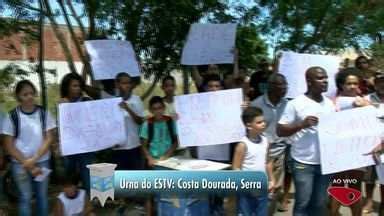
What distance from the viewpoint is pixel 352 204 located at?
5270 mm

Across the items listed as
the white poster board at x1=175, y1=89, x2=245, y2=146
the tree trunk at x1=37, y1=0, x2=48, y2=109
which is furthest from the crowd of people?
the tree trunk at x1=37, y1=0, x2=48, y2=109

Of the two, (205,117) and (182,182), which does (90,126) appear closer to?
(205,117)

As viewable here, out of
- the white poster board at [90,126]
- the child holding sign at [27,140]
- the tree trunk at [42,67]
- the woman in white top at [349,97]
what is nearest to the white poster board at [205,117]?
the white poster board at [90,126]

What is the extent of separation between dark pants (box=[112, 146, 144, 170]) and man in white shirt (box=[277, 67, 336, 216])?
4.68 feet

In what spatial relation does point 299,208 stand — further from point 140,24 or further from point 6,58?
point 6,58

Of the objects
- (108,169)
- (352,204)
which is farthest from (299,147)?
(108,169)

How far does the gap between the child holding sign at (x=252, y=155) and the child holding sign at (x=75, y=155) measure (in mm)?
1465

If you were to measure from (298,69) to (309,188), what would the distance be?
1.36 metres

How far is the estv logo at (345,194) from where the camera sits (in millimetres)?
4938

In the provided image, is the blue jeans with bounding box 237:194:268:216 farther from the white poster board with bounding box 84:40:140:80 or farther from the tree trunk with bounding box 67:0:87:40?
the tree trunk with bounding box 67:0:87:40

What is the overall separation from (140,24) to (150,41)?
299 mm

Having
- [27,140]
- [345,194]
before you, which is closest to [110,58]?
[27,140]

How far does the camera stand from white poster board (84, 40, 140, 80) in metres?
5.76

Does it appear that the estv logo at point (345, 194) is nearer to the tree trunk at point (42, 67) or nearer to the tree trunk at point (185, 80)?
the tree trunk at point (185, 80)
